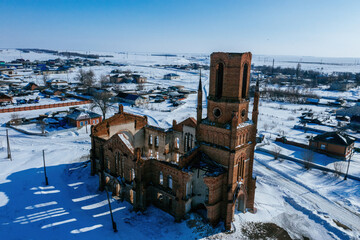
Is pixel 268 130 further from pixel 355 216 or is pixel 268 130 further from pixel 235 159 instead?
pixel 235 159

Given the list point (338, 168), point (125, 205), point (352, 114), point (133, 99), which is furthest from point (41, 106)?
point (352, 114)

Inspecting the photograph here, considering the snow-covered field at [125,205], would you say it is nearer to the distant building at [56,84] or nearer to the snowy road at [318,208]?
the snowy road at [318,208]

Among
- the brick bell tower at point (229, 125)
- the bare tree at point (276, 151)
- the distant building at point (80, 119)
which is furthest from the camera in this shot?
the distant building at point (80, 119)

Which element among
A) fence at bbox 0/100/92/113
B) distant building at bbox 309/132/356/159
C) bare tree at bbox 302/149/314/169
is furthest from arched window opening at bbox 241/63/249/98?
fence at bbox 0/100/92/113

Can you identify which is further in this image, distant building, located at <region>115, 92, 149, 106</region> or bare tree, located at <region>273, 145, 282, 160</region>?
distant building, located at <region>115, 92, 149, 106</region>

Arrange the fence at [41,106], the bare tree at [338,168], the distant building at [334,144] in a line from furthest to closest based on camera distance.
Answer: the fence at [41,106]
the distant building at [334,144]
the bare tree at [338,168]

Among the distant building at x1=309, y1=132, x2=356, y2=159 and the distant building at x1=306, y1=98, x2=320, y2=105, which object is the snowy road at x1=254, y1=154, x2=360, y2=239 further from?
the distant building at x1=306, y1=98, x2=320, y2=105

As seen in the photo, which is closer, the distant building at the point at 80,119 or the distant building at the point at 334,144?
the distant building at the point at 334,144

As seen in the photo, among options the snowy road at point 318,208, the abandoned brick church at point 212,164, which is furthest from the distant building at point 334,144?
the abandoned brick church at point 212,164

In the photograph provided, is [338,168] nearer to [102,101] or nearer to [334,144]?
[334,144]
